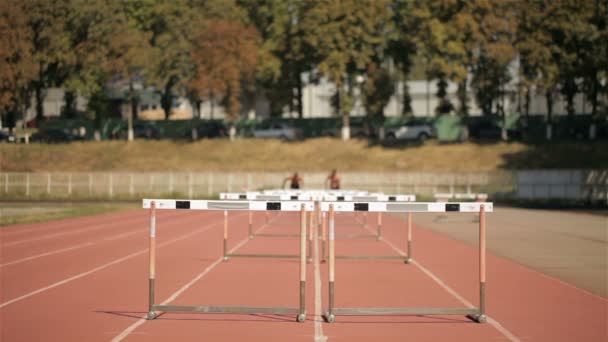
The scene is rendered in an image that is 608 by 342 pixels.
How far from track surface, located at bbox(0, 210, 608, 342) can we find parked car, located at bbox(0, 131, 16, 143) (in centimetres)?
4245

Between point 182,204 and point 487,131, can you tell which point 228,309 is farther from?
point 487,131

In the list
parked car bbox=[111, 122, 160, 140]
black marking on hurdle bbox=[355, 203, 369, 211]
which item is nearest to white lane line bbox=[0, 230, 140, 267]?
black marking on hurdle bbox=[355, 203, 369, 211]

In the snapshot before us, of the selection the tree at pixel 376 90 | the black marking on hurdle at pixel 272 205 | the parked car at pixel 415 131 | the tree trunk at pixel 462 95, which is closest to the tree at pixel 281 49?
the tree at pixel 376 90

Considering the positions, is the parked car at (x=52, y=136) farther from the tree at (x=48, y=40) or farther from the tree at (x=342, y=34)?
the tree at (x=342, y=34)

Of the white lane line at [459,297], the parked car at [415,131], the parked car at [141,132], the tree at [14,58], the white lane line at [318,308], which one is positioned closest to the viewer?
the white lane line at [318,308]

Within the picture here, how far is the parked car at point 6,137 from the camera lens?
6222 centimetres

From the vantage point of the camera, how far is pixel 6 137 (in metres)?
64.5

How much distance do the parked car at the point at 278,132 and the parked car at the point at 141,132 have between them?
8943 millimetres

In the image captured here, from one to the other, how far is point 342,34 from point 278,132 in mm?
9657

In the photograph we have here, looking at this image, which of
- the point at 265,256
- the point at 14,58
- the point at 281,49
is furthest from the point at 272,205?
the point at 281,49

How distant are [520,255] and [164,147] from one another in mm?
48351

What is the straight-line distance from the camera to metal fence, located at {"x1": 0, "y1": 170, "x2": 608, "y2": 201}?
48.9m

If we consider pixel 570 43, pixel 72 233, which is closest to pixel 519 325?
pixel 72 233

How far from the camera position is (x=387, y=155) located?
6016 cm
